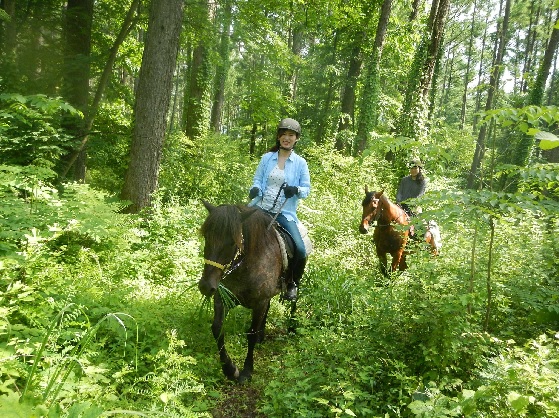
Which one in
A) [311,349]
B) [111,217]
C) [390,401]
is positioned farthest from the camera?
[111,217]

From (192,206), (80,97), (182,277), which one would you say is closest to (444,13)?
(192,206)

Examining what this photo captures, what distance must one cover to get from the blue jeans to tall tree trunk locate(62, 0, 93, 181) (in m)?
5.35

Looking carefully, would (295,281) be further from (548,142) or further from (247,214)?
(548,142)

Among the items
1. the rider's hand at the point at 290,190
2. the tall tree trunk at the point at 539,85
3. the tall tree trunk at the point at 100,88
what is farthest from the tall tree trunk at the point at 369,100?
the rider's hand at the point at 290,190

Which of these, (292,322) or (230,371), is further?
(292,322)

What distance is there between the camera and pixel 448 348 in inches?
131

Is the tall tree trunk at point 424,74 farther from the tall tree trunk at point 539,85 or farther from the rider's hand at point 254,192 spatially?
the rider's hand at point 254,192

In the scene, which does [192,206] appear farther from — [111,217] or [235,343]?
[235,343]

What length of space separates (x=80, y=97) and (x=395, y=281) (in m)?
8.32

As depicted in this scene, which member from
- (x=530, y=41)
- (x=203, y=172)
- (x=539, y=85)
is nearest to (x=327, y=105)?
(x=539, y=85)

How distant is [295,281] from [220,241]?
2.25 meters

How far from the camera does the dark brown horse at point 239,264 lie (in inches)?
141

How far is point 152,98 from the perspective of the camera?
24.3ft

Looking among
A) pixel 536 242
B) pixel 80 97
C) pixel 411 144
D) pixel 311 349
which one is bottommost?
pixel 311 349
